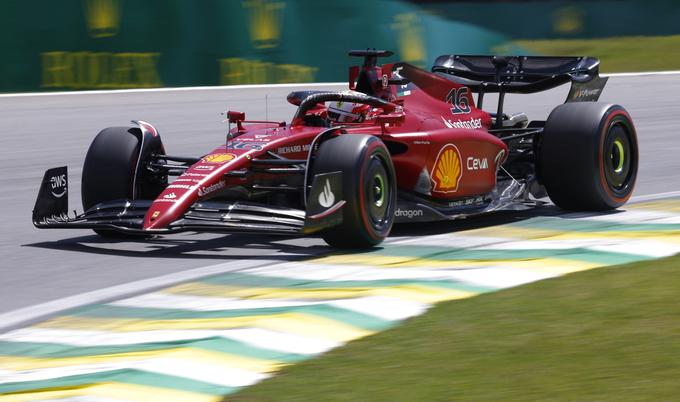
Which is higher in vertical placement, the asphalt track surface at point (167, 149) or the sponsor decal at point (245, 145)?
the sponsor decal at point (245, 145)

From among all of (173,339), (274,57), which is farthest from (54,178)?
(274,57)

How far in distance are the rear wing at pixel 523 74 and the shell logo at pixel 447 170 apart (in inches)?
50.7

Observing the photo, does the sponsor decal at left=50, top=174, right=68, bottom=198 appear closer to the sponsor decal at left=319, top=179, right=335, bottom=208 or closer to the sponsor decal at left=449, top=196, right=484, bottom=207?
the sponsor decal at left=319, top=179, right=335, bottom=208

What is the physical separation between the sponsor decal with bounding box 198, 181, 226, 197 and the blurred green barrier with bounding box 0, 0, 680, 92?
9925 mm

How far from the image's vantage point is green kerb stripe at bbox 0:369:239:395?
17.1 ft

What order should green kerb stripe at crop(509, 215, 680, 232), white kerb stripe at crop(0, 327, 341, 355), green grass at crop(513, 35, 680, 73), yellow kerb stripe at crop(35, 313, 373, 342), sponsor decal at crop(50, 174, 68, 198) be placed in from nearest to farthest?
white kerb stripe at crop(0, 327, 341, 355), yellow kerb stripe at crop(35, 313, 373, 342), sponsor decal at crop(50, 174, 68, 198), green kerb stripe at crop(509, 215, 680, 232), green grass at crop(513, 35, 680, 73)

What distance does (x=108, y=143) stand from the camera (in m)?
9.37

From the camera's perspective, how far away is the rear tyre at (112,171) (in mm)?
9203

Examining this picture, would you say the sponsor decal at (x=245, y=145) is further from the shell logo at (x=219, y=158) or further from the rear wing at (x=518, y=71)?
the rear wing at (x=518, y=71)

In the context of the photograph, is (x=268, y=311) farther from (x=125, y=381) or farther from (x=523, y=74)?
(x=523, y=74)

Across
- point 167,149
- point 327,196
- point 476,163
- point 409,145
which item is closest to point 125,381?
point 327,196

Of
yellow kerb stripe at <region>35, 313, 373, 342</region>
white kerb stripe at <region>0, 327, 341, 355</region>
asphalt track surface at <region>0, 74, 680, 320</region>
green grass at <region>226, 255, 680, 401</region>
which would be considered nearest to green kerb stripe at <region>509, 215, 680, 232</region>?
asphalt track surface at <region>0, 74, 680, 320</region>

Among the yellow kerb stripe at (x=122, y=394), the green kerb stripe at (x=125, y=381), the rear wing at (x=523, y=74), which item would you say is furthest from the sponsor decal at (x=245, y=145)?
the yellow kerb stripe at (x=122, y=394)

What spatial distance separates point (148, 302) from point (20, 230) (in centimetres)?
314
